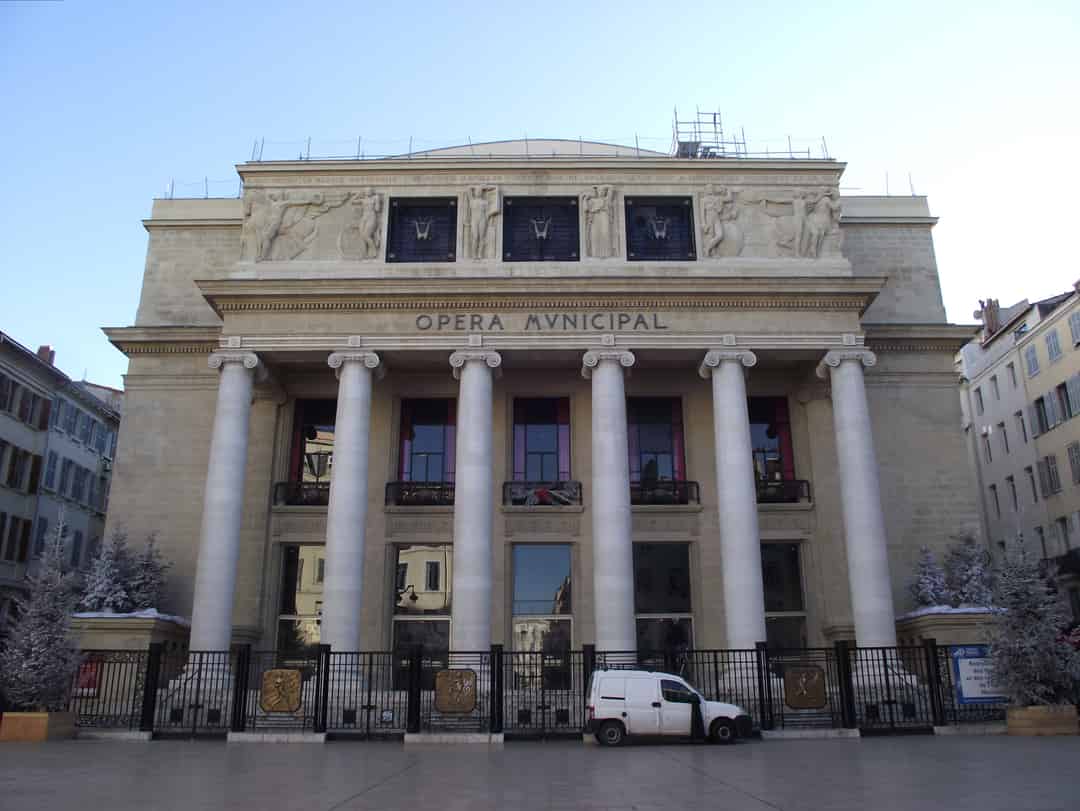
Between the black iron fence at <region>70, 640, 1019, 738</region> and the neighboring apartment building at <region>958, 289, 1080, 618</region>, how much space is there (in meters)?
17.0

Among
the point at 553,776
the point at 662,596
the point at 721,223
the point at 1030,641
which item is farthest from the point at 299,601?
the point at 1030,641

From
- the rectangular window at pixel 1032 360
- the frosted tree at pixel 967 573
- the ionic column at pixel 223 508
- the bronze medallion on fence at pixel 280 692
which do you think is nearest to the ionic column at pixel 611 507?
the bronze medallion on fence at pixel 280 692

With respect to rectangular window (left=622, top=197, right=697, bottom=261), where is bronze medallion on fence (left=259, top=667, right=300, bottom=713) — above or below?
below

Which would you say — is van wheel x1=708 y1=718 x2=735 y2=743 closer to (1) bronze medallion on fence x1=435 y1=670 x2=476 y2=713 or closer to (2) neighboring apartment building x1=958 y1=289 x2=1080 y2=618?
(1) bronze medallion on fence x1=435 y1=670 x2=476 y2=713

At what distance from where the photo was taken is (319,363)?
101 ft

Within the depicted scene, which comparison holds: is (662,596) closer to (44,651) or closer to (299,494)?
(299,494)

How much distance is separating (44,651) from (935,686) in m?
19.7

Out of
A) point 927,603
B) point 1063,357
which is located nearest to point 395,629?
point 927,603

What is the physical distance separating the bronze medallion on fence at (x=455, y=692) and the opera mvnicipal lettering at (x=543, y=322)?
37.6 feet

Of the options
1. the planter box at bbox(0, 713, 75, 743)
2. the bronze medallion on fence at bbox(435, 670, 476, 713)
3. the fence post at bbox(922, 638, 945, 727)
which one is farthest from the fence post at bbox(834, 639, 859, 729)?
the planter box at bbox(0, 713, 75, 743)

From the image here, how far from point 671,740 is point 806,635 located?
11598 millimetres

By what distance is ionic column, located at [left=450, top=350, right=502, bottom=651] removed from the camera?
26188 mm

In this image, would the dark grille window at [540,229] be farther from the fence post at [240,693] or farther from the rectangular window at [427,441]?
the fence post at [240,693]

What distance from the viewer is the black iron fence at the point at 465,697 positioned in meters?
20.9
